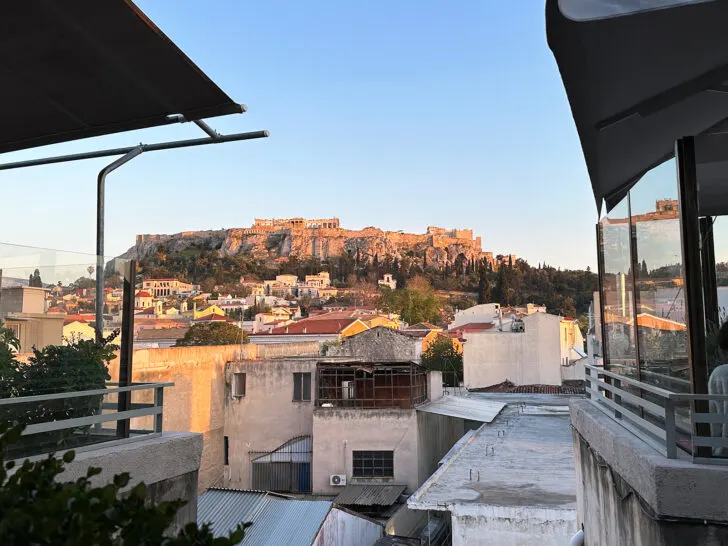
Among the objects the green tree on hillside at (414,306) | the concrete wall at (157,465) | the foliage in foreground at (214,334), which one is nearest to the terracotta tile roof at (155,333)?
the foliage in foreground at (214,334)

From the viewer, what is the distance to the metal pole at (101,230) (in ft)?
13.2

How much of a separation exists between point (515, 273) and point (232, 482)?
76.5 meters

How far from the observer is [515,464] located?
11953 mm

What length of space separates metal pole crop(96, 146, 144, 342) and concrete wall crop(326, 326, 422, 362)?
20.9 meters

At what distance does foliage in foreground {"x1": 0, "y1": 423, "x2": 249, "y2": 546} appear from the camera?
1.06 metres

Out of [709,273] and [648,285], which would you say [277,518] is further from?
[709,273]

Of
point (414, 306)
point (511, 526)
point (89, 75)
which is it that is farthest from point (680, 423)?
point (414, 306)

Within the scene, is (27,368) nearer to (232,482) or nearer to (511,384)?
(232,482)

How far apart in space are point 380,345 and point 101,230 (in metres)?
21.6

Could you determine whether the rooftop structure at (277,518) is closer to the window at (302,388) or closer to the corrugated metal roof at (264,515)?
the corrugated metal roof at (264,515)

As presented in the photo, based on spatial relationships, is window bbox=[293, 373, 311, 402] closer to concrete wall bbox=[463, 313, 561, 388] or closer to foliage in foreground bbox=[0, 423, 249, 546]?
concrete wall bbox=[463, 313, 561, 388]

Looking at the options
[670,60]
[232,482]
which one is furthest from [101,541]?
[232,482]

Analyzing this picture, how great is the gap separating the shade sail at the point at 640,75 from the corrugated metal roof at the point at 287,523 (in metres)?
7.86

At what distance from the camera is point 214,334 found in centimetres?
3378
